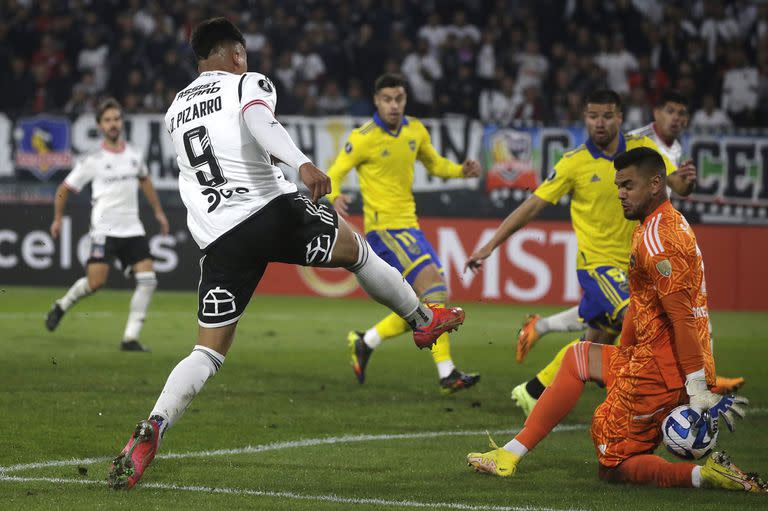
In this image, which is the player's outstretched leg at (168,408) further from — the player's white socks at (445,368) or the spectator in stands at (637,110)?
the spectator in stands at (637,110)

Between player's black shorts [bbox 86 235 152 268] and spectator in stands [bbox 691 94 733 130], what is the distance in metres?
9.19

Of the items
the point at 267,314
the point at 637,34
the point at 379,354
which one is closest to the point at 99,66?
the point at 267,314

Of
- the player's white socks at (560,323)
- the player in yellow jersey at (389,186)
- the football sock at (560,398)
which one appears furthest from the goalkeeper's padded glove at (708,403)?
the player in yellow jersey at (389,186)

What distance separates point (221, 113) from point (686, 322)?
2.44 m

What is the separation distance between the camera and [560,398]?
6531 millimetres

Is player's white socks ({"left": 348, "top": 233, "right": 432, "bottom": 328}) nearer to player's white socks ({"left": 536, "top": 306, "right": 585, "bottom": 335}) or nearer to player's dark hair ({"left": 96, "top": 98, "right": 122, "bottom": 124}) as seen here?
player's white socks ({"left": 536, "top": 306, "right": 585, "bottom": 335})

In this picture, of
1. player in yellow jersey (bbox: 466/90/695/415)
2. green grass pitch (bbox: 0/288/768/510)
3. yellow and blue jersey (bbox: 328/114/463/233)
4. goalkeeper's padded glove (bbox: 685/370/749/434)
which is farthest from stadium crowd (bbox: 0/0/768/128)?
goalkeeper's padded glove (bbox: 685/370/749/434)

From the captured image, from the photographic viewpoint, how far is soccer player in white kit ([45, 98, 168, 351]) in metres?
12.9

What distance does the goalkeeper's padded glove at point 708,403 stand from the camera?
19.4ft

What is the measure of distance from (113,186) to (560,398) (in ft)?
25.5

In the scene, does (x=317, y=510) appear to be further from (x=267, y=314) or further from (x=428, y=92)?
(x=428, y=92)

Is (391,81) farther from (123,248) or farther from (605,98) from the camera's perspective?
(123,248)

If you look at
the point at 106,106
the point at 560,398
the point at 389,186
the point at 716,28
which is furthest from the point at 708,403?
the point at 716,28

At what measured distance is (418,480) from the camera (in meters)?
6.65
